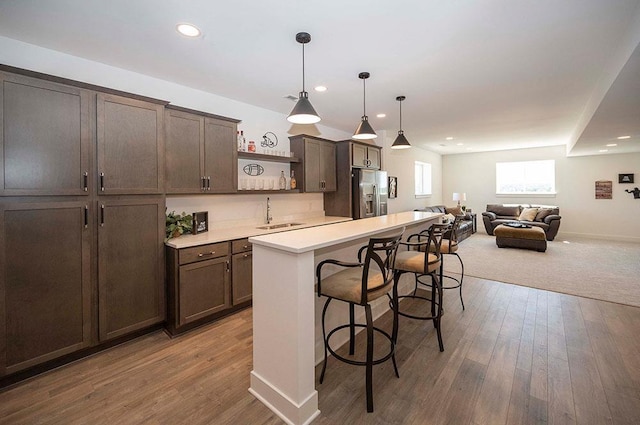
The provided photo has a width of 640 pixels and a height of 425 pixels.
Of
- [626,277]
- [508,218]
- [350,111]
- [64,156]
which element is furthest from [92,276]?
[508,218]

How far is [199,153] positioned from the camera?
10.2 ft

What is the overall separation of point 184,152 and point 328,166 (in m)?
2.46

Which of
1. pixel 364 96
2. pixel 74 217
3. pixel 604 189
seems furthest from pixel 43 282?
pixel 604 189

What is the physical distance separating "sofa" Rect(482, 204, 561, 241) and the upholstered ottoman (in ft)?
3.68

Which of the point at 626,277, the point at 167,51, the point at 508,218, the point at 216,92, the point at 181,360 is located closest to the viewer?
the point at 181,360

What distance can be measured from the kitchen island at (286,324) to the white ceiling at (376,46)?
164 centimetres

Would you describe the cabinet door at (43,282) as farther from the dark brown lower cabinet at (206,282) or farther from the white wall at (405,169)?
the white wall at (405,169)

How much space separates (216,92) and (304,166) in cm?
157

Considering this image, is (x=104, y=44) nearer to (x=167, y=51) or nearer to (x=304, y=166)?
(x=167, y=51)

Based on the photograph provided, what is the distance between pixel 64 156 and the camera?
7.20ft

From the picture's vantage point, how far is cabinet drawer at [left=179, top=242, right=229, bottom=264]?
8.76 ft

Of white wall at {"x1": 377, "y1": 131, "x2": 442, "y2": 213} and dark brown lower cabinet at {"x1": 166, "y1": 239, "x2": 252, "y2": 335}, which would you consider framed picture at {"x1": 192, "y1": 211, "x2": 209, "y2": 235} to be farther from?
white wall at {"x1": 377, "y1": 131, "x2": 442, "y2": 213}

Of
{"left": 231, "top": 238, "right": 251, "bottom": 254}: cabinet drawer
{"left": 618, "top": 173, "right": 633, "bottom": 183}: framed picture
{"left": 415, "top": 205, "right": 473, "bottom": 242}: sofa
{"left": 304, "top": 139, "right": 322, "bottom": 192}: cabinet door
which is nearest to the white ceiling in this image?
{"left": 304, "top": 139, "right": 322, "bottom": 192}: cabinet door

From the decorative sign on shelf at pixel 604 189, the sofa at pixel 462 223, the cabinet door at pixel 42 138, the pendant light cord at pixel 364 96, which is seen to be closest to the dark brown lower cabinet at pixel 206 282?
the cabinet door at pixel 42 138
